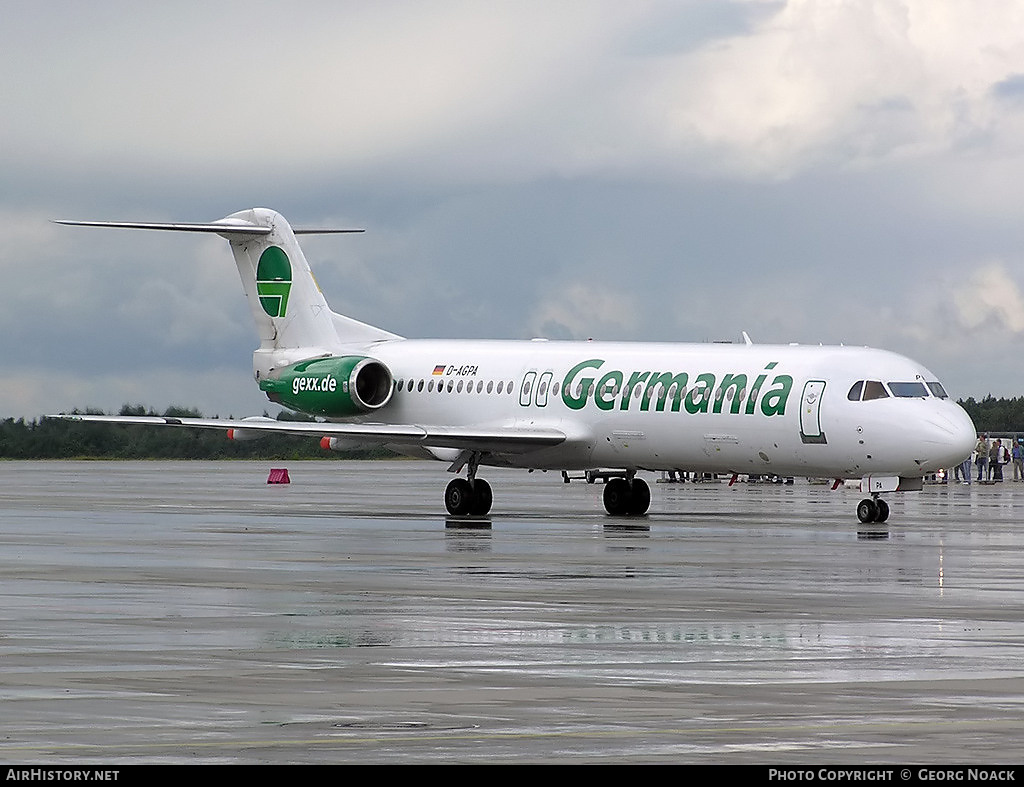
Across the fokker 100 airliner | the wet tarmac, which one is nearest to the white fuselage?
the fokker 100 airliner

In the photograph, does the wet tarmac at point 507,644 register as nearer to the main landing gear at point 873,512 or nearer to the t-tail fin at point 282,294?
the main landing gear at point 873,512

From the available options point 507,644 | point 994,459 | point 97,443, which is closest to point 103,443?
point 97,443

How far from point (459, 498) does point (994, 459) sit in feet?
119

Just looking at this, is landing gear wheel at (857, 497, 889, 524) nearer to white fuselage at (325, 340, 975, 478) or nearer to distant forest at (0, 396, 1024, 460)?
white fuselage at (325, 340, 975, 478)

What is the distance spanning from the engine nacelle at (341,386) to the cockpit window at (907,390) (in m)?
12.1

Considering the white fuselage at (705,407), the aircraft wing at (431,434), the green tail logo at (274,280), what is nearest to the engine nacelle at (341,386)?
the white fuselage at (705,407)

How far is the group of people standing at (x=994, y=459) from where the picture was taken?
70250mm

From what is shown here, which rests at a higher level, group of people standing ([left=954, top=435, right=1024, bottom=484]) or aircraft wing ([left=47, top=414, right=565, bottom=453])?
group of people standing ([left=954, top=435, right=1024, bottom=484])

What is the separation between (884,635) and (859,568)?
831cm

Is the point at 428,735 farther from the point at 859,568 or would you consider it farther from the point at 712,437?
the point at 712,437

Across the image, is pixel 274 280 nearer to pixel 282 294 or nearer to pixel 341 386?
pixel 282 294

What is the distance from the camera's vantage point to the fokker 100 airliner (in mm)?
35250

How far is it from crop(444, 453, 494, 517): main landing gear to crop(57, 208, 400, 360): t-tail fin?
734cm

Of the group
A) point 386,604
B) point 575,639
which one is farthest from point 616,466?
point 575,639
